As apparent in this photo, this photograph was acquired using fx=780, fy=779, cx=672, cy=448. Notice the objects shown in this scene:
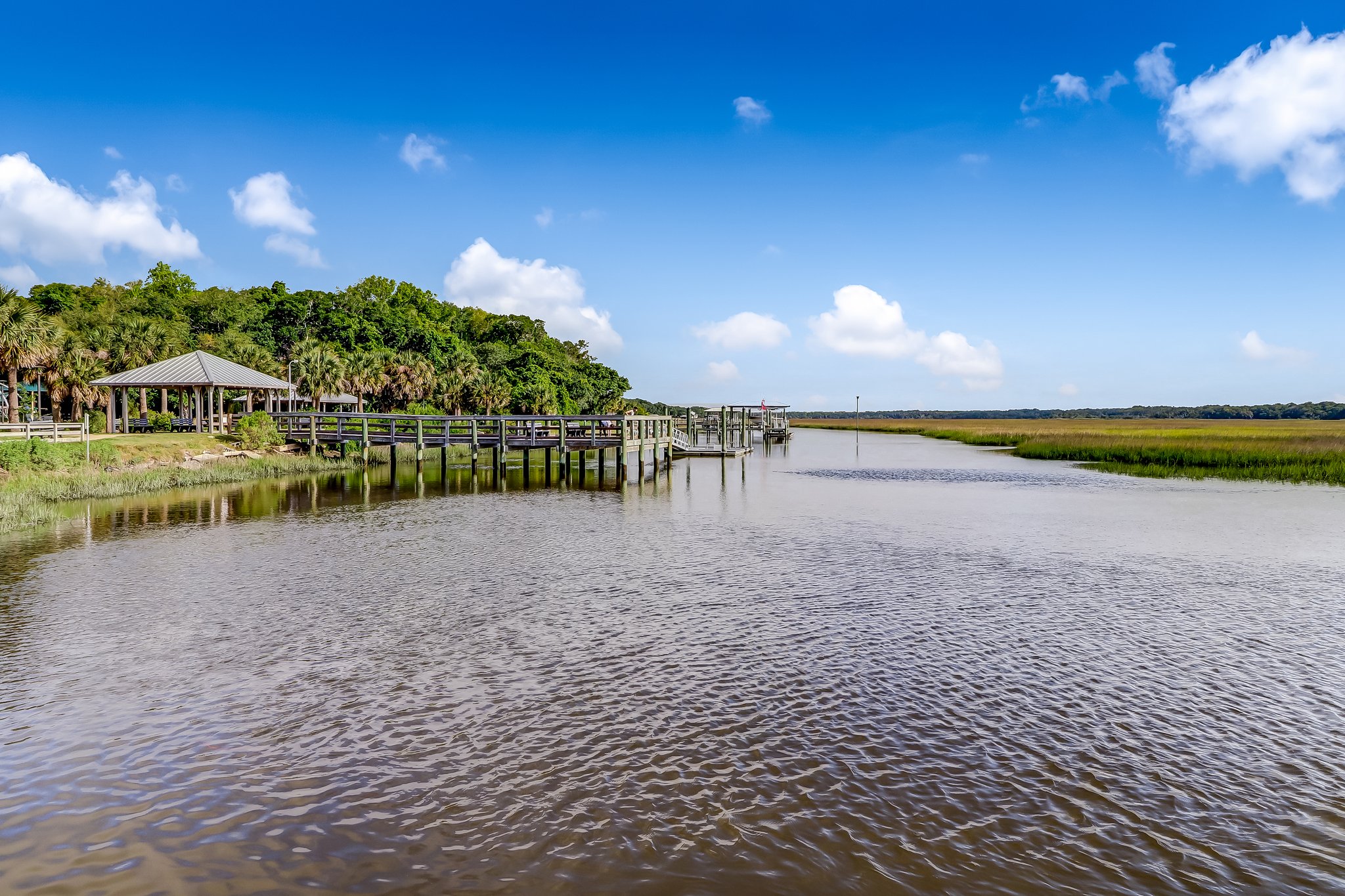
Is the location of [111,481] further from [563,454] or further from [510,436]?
[563,454]

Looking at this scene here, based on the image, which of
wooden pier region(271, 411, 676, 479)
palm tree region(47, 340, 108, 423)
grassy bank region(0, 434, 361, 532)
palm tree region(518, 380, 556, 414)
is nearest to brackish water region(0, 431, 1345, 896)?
grassy bank region(0, 434, 361, 532)

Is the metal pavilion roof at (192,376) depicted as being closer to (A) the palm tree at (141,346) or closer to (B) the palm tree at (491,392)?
(A) the palm tree at (141,346)

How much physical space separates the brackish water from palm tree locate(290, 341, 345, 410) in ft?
131

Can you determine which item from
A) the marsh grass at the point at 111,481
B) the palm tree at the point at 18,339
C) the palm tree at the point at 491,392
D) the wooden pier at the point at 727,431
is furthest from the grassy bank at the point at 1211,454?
the palm tree at the point at 18,339

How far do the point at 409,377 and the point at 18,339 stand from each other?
29470 millimetres

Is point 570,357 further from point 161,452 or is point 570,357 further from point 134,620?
point 134,620

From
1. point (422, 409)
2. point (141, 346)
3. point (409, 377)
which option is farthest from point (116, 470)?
point (409, 377)

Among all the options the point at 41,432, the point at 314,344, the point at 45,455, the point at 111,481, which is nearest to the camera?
the point at 45,455

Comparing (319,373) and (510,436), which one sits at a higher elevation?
(319,373)

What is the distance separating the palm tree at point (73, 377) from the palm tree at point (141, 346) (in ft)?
5.33

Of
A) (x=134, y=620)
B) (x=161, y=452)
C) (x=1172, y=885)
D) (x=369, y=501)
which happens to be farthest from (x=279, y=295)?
(x=1172, y=885)

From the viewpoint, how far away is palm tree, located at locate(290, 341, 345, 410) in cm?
5647

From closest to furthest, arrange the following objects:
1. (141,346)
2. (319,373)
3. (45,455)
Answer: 1. (45,455)
2. (141,346)
3. (319,373)

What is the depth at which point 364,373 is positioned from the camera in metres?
60.3
